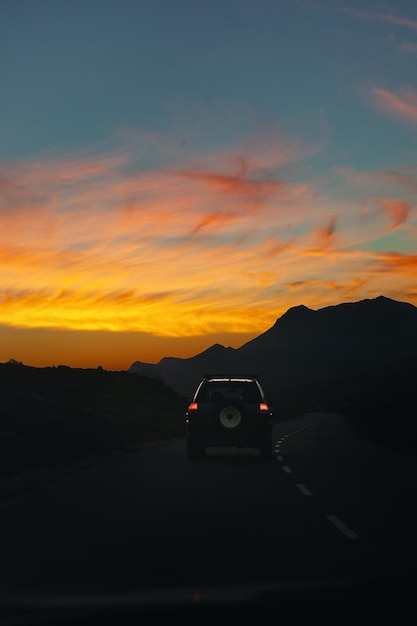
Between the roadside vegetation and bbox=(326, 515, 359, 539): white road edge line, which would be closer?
bbox=(326, 515, 359, 539): white road edge line

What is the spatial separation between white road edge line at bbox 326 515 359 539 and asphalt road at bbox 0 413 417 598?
1cm

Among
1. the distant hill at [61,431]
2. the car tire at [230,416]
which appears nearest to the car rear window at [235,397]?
the car tire at [230,416]

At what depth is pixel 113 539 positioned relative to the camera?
11.5m

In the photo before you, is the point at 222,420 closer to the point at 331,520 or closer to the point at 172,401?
the point at 331,520

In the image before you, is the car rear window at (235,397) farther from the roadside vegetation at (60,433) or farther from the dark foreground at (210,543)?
the dark foreground at (210,543)

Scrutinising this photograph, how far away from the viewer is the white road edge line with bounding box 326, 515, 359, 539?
11797 millimetres

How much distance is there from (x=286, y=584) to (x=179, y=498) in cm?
759

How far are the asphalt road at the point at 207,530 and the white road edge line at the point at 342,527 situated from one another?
14 mm

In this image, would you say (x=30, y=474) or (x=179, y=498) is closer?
(x=179, y=498)

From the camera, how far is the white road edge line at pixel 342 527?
1180cm

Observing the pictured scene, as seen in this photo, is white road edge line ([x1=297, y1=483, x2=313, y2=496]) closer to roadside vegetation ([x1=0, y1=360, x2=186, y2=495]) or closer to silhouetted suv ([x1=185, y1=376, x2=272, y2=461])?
roadside vegetation ([x1=0, y1=360, x2=186, y2=495])

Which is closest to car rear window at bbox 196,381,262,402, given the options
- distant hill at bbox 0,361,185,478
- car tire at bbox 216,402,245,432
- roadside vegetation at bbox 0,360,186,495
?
car tire at bbox 216,402,245,432

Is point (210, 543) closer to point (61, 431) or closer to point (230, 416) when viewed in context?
→ point (230, 416)

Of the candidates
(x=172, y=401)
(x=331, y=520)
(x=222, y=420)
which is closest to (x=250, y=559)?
(x=331, y=520)
